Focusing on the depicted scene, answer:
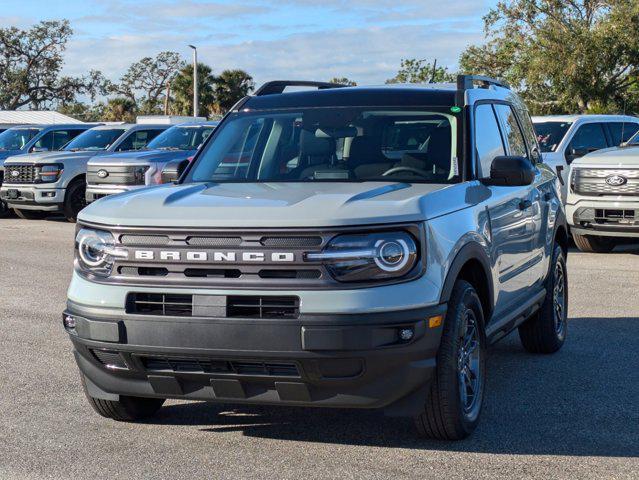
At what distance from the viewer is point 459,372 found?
5363mm

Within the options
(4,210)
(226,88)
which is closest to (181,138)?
(4,210)

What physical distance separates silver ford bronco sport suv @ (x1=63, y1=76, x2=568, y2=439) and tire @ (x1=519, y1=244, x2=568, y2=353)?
160cm

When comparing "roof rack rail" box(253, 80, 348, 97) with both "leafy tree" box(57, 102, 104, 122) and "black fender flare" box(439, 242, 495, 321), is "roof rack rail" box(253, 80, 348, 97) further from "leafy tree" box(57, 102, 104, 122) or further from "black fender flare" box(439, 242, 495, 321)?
"leafy tree" box(57, 102, 104, 122)

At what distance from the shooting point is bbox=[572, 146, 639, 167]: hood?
45.0 ft

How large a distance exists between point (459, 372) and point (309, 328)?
38.8 inches

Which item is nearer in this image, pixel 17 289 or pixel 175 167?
pixel 175 167

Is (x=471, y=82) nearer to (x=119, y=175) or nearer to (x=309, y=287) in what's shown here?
(x=309, y=287)

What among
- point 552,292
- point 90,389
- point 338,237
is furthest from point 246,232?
point 552,292

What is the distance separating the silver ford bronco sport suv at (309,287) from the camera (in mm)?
4840

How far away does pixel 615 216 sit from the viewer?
45.3 ft

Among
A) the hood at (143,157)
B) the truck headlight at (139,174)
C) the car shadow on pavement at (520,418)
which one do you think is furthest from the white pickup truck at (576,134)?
the car shadow on pavement at (520,418)

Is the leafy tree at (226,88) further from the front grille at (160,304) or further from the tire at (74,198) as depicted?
the front grille at (160,304)

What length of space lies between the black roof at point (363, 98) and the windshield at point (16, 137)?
18.4 m

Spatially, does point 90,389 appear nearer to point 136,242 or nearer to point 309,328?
point 136,242
